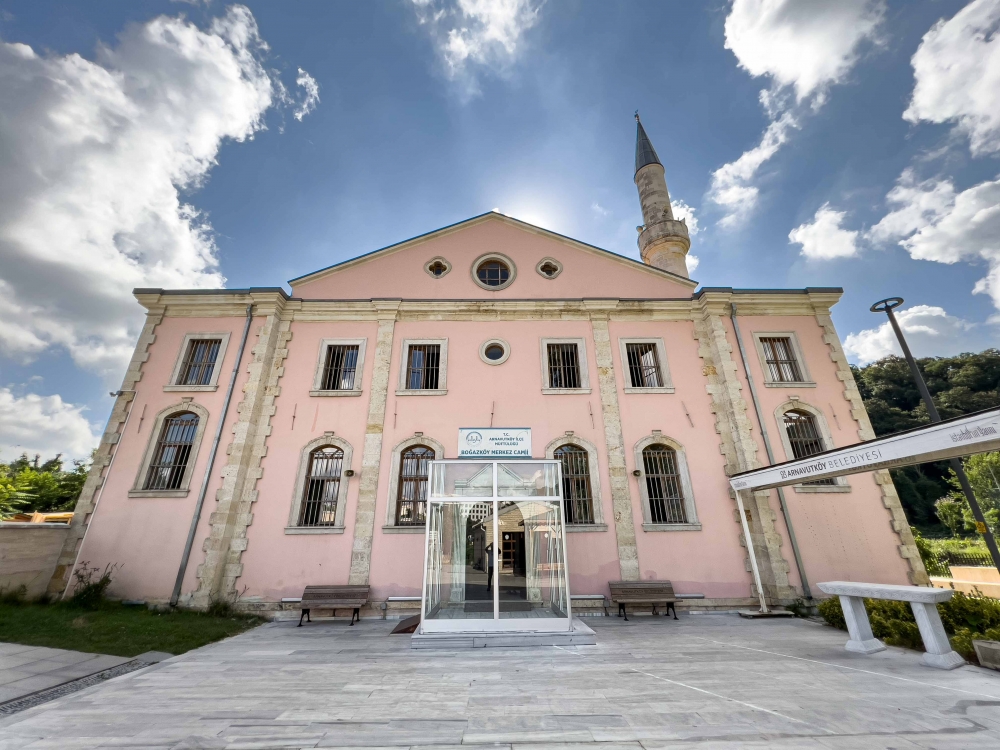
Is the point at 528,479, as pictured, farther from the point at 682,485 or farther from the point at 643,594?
the point at 682,485

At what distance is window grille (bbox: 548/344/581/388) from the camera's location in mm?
12672

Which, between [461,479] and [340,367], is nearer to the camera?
[461,479]

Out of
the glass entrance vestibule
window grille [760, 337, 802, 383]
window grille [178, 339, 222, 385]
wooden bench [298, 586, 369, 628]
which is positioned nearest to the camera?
the glass entrance vestibule

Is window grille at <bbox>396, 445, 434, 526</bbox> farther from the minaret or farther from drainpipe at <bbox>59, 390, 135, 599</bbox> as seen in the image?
the minaret

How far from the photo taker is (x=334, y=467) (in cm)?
1152

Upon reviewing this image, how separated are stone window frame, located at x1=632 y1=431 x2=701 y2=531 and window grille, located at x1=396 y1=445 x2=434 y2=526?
587 centimetres

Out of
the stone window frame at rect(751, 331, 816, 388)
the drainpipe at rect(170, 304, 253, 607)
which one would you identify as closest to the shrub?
the drainpipe at rect(170, 304, 253, 607)

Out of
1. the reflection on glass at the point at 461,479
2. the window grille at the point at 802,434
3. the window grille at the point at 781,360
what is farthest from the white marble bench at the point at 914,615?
the window grille at the point at 781,360

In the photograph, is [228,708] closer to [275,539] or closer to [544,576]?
[544,576]

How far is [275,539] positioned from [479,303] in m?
8.90

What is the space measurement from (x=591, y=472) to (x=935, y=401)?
57.4 metres

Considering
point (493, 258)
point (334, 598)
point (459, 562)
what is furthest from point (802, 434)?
point (334, 598)

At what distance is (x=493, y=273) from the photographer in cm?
1450

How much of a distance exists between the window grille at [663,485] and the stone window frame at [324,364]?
A: 8791 mm
